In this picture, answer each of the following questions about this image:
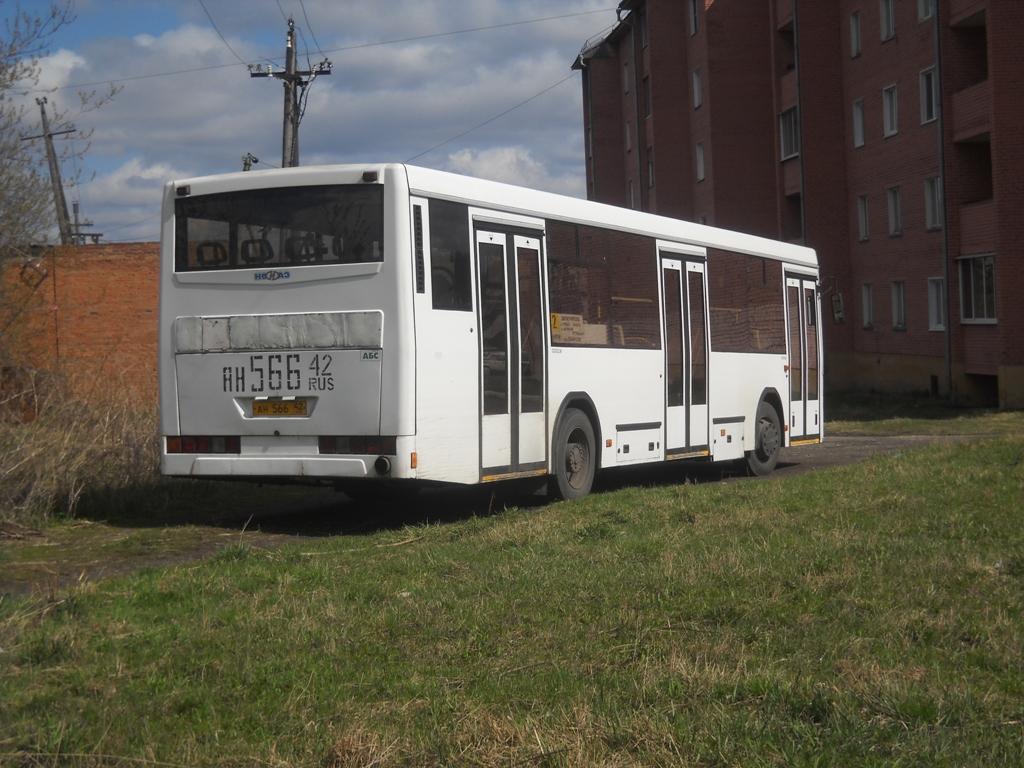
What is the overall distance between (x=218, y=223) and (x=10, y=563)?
12.2ft

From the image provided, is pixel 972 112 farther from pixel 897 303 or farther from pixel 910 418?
pixel 910 418

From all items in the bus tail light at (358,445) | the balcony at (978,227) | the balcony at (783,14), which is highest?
the balcony at (783,14)

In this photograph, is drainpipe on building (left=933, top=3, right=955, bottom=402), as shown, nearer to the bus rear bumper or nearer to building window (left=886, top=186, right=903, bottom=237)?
building window (left=886, top=186, right=903, bottom=237)

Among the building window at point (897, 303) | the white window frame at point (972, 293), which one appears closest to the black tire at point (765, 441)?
the white window frame at point (972, 293)

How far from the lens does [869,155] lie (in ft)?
135

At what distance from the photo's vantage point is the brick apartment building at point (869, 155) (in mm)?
32719

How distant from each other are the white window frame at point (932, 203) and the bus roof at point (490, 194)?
72.6ft

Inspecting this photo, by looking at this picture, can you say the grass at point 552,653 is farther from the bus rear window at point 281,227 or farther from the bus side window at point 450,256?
the bus rear window at point 281,227

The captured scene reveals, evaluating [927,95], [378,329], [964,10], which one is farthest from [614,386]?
[927,95]

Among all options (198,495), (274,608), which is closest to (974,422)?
(198,495)

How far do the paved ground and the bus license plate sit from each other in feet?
3.37

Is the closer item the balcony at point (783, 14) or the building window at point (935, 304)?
the building window at point (935, 304)

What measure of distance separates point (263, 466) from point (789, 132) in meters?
38.1

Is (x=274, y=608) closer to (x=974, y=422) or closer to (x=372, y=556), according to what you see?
(x=372, y=556)
